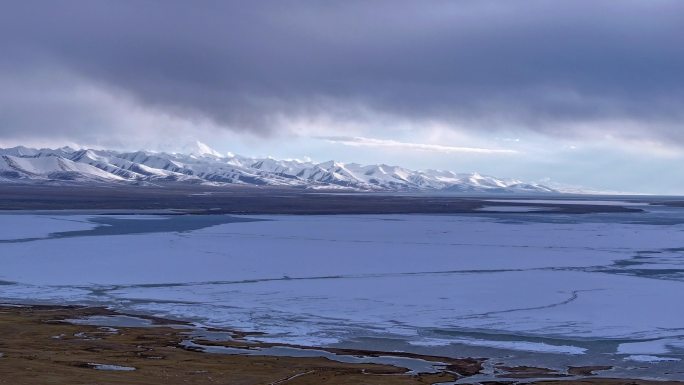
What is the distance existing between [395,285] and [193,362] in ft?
34.6

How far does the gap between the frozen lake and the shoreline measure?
84 cm

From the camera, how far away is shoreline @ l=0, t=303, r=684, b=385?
13867 millimetres

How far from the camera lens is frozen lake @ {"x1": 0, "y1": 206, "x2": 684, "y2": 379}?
17.6 meters

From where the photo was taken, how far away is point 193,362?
1507cm

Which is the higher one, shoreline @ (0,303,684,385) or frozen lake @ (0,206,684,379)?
frozen lake @ (0,206,684,379)

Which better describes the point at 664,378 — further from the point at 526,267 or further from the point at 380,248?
the point at 380,248

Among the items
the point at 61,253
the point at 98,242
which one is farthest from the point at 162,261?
the point at 98,242

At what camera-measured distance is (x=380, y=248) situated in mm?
35344

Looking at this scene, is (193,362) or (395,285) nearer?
(193,362)

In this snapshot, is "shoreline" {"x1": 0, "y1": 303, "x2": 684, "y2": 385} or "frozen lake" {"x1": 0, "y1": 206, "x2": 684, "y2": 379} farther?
"frozen lake" {"x1": 0, "y1": 206, "x2": 684, "y2": 379}

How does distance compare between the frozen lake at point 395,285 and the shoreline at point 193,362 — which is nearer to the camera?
the shoreline at point 193,362

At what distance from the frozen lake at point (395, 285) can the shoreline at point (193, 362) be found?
844mm

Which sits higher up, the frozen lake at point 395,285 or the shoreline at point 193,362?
the frozen lake at point 395,285

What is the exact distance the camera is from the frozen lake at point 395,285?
1756 centimetres
